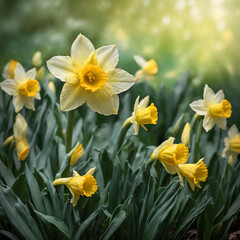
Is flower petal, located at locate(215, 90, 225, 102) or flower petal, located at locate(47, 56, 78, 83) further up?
flower petal, located at locate(47, 56, 78, 83)

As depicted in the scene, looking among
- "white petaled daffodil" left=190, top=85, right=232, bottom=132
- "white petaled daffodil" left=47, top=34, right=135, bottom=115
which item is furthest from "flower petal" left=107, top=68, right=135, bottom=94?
"white petaled daffodil" left=190, top=85, right=232, bottom=132

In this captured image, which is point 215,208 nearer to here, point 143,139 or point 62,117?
point 143,139

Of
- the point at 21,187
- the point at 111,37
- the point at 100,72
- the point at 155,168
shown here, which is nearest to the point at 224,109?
the point at 155,168

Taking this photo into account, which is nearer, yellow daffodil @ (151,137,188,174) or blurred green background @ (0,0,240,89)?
yellow daffodil @ (151,137,188,174)

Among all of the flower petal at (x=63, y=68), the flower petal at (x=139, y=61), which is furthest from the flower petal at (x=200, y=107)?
the flower petal at (x=63, y=68)

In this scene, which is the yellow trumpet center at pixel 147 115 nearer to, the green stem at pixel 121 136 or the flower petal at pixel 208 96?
the green stem at pixel 121 136

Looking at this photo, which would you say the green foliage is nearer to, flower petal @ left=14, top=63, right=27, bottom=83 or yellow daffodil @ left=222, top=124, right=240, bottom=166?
yellow daffodil @ left=222, top=124, right=240, bottom=166
